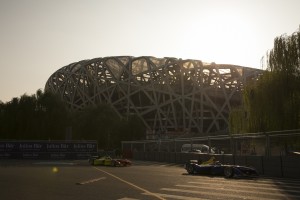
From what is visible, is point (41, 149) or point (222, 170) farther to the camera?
point (41, 149)

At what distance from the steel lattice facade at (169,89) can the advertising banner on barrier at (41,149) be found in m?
53.0

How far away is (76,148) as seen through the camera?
142 ft

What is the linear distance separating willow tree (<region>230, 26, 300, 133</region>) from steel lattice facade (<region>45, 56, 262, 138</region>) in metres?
61.0

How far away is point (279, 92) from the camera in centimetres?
2842

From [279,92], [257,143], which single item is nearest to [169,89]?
[279,92]

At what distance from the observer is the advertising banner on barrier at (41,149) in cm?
4225

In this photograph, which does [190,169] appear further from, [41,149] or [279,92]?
[41,149]

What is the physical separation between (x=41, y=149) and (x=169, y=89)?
191ft

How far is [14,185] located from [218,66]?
85312 mm

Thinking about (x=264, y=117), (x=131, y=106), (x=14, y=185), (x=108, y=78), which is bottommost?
(x=14, y=185)

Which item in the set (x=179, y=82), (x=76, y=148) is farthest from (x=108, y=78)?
(x=76, y=148)

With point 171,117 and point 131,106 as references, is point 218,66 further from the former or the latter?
point 131,106

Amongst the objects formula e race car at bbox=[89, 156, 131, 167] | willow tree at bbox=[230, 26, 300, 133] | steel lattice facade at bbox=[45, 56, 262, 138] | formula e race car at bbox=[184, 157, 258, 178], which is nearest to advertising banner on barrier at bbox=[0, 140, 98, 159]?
formula e race car at bbox=[89, 156, 131, 167]

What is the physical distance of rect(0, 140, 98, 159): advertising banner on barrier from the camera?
42.2m
